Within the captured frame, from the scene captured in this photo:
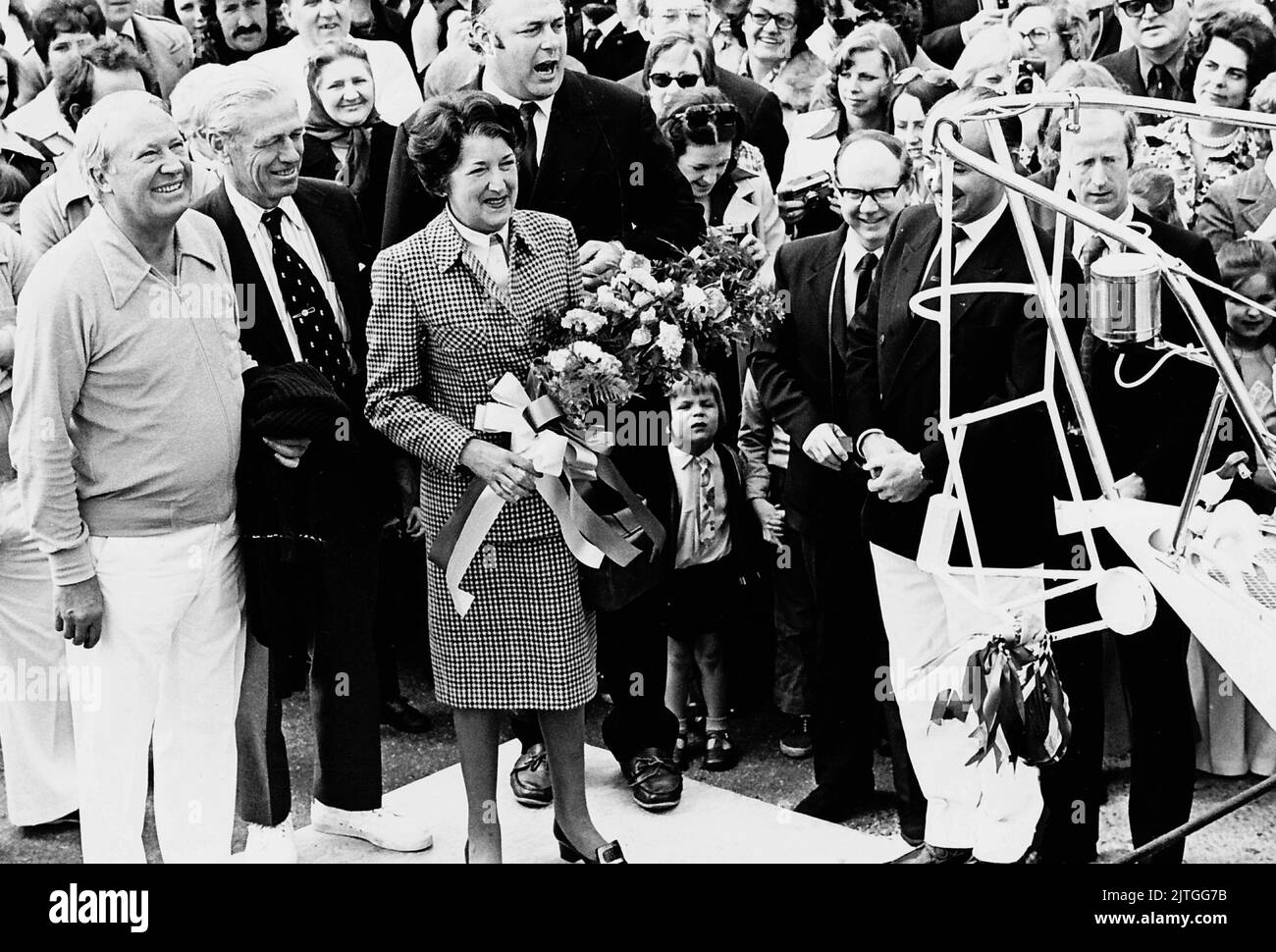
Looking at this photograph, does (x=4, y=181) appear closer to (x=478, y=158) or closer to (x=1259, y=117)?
(x=478, y=158)

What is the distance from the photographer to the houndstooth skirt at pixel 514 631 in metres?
4.48

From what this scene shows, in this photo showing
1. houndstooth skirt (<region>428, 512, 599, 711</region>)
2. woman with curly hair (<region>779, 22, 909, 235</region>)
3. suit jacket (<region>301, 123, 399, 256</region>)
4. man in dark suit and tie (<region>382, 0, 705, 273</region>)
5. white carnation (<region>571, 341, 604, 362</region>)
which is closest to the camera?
white carnation (<region>571, 341, 604, 362</region>)

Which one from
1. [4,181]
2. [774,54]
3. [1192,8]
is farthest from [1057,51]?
[4,181]

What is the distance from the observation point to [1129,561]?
14.8 ft

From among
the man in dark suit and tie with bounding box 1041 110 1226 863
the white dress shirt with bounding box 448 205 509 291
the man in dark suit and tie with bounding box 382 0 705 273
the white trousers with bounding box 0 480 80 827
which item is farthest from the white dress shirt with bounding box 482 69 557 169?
the white trousers with bounding box 0 480 80 827

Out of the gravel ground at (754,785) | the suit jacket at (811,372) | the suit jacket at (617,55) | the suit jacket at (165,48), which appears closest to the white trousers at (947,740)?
the suit jacket at (811,372)

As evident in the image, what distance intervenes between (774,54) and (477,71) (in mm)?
1629

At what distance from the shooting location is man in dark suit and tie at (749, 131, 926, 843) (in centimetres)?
477

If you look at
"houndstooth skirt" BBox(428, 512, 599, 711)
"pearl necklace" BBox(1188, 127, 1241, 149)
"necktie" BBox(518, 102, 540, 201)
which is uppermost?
"necktie" BBox(518, 102, 540, 201)

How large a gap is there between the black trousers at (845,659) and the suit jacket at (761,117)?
152 cm

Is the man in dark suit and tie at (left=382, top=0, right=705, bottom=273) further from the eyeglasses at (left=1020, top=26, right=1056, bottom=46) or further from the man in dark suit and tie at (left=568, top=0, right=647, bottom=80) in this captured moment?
the man in dark suit and tie at (left=568, top=0, right=647, bottom=80)

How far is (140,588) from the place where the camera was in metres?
4.27

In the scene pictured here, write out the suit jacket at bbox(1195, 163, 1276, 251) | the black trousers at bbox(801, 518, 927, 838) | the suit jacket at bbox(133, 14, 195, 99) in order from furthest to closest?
the suit jacket at bbox(133, 14, 195, 99), the suit jacket at bbox(1195, 163, 1276, 251), the black trousers at bbox(801, 518, 927, 838)

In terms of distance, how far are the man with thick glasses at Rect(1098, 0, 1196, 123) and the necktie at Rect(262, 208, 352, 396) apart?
8.63 feet
